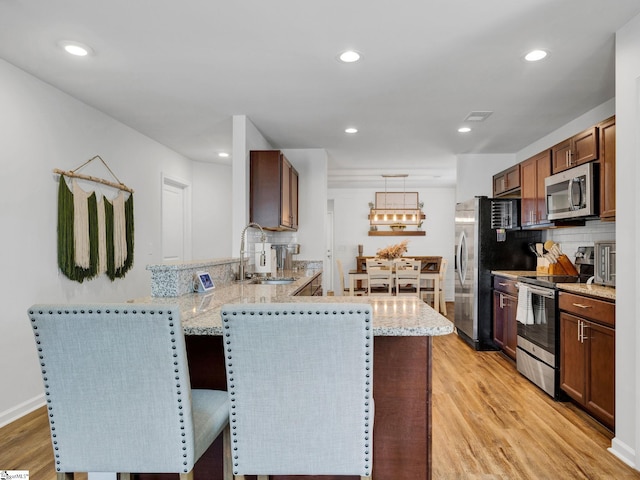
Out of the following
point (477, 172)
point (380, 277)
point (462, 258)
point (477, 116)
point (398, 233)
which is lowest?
point (380, 277)

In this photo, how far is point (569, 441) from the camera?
2539mm

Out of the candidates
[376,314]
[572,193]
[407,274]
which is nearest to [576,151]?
[572,193]

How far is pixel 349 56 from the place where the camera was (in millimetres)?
2713

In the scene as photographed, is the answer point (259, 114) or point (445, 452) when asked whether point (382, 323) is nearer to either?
point (445, 452)

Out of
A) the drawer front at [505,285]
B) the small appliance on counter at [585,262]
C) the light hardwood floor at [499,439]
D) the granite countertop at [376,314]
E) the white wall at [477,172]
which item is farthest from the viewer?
the white wall at [477,172]

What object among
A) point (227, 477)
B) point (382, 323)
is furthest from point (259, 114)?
point (227, 477)

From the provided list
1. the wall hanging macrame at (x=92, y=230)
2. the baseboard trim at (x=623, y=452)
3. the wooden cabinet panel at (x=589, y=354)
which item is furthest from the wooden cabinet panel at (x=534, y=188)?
the wall hanging macrame at (x=92, y=230)

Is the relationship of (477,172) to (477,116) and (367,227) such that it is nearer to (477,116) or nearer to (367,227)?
(477,116)

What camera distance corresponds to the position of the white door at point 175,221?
548 cm

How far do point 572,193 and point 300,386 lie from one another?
294 centimetres

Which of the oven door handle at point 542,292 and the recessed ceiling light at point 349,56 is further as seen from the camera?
the oven door handle at point 542,292

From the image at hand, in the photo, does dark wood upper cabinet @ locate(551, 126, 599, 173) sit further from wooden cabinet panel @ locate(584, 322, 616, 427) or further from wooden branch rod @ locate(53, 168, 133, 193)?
wooden branch rod @ locate(53, 168, 133, 193)

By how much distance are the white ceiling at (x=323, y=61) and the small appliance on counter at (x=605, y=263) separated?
1220 millimetres

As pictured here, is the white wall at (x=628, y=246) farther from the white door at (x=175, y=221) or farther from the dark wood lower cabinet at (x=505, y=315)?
the white door at (x=175, y=221)
